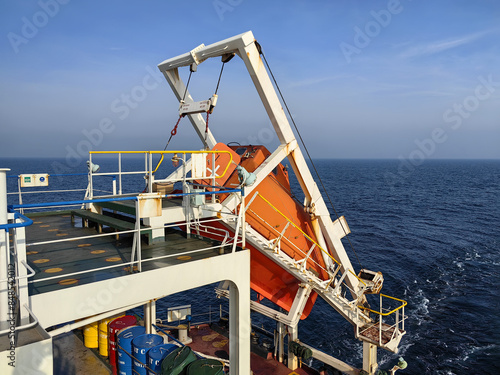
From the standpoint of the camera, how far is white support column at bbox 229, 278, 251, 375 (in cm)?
744

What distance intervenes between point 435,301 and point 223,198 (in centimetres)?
1872

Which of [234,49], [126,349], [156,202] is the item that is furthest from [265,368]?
[234,49]

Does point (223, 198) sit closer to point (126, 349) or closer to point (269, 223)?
point (269, 223)

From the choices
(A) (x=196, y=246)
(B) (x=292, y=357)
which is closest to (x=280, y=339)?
(B) (x=292, y=357)

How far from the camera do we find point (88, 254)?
298 inches

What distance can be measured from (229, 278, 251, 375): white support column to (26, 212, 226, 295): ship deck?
3.13ft

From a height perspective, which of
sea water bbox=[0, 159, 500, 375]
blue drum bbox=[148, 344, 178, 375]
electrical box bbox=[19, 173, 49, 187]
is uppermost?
electrical box bbox=[19, 173, 49, 187]

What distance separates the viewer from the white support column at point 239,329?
7.44 meters

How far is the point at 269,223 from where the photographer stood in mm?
12055

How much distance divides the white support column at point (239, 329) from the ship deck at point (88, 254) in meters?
0.96

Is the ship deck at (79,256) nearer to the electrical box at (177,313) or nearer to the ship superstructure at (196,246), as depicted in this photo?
the ship superstructure at (196,246)

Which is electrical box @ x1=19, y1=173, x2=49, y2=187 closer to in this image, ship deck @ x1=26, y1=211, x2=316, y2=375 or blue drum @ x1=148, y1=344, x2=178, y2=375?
ship deck @ x1=26, y1=211, x2=316, y2=375

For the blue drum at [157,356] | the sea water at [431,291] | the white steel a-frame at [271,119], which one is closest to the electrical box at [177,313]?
the white steel a-frame at [271,119]

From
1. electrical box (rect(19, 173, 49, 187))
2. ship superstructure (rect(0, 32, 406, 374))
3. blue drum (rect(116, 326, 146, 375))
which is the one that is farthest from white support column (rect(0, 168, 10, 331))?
electrical box (rect(19, 173, 49, 187))
